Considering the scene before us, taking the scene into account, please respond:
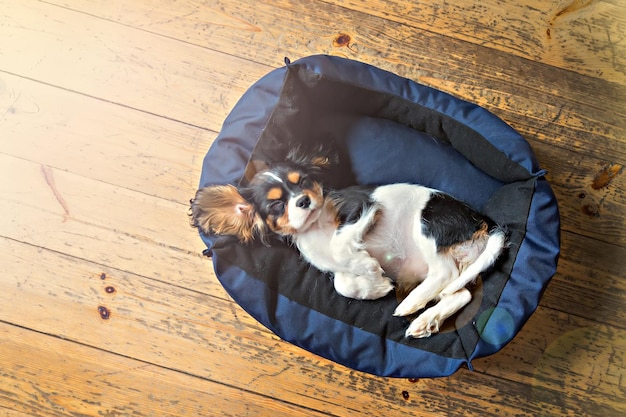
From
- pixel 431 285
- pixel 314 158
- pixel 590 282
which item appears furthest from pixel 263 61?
pixel 590 282

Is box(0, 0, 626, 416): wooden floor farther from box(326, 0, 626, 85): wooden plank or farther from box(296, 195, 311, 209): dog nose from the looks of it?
box(296, 195, 311, 209): dog nose

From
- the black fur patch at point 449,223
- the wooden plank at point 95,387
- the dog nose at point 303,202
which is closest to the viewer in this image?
the dog nose at point 303,202

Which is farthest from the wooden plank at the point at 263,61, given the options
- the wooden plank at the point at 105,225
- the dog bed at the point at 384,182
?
the wooden plank at the point at 105,225

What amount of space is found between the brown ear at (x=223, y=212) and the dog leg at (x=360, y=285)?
334mm

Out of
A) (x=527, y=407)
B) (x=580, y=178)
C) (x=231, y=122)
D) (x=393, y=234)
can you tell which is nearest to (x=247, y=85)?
(x=231, y=122)

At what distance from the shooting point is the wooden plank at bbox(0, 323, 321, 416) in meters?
1.90

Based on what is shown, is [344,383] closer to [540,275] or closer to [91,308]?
[540,275]

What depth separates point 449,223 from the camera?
1.72 m

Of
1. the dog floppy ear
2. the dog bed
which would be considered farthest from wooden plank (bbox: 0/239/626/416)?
the dog floppy ear

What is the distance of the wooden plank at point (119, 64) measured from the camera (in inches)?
80.0

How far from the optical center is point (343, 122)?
6.43 feet

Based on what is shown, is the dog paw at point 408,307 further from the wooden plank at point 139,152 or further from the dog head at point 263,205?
the wooden plank at point 139,152

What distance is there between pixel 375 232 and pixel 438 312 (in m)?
0.33

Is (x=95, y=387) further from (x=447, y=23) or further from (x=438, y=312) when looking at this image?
(x=447, y=23)
